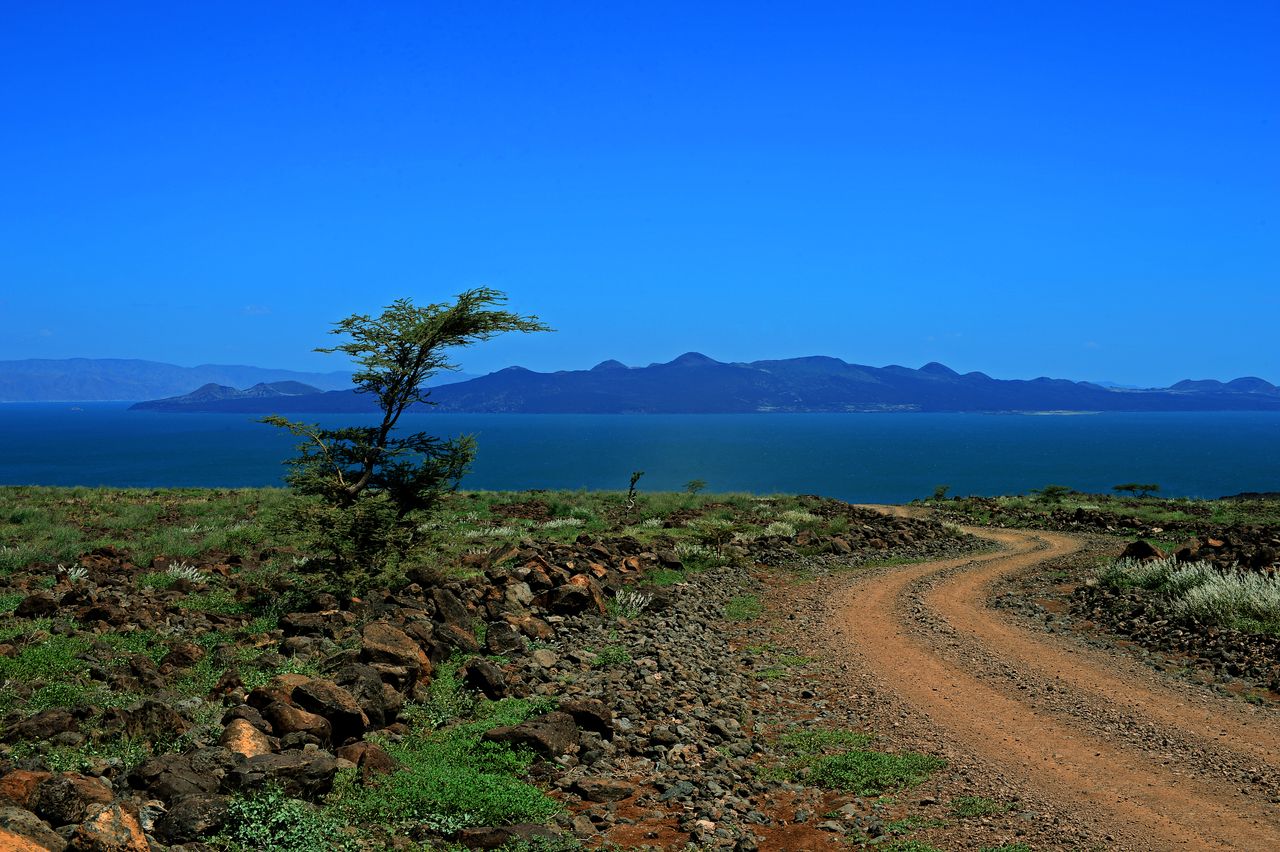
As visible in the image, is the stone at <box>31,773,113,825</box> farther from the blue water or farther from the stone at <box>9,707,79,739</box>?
the blue water

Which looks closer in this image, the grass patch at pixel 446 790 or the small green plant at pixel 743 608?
the grass patch at pixel 446 790

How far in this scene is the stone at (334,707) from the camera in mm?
9719

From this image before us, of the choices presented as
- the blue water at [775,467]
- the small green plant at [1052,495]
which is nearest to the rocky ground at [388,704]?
the small green plant at [1052,495]

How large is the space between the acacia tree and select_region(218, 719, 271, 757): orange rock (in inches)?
366

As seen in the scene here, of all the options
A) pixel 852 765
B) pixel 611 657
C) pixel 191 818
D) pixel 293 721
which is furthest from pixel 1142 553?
pixel 191 818

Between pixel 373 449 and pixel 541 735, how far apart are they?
10513mm

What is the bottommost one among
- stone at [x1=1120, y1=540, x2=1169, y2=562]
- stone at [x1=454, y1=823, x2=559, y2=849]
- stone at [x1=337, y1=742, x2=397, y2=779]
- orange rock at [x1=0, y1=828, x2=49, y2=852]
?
stone at [x1=454, y1=823, x2=559, y2=849]

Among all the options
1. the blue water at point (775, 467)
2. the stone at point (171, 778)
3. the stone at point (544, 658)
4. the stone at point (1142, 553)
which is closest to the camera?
the stone at point (171, 778)

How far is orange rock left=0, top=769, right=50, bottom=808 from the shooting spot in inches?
265

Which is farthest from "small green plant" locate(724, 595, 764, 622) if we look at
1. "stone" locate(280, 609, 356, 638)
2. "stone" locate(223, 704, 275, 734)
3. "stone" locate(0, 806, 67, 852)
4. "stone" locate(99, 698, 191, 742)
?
"stone" locate(0, 806, 67, 852)

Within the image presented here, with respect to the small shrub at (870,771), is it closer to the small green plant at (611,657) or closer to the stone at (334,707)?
the small green plant at (611,657)

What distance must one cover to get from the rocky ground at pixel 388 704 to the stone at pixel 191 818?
0.7 inches

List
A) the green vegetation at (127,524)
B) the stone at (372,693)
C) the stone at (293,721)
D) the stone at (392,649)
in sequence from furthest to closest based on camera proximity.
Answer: the green vegetation at (127,524)
the stone at (392,649)
the stone at (372,693)
the stone at (293,721)

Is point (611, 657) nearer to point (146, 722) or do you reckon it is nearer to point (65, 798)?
point (146, 722)
